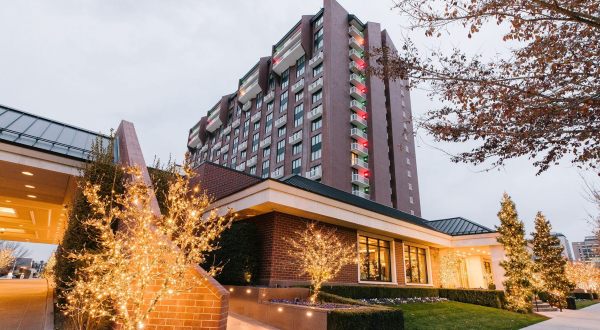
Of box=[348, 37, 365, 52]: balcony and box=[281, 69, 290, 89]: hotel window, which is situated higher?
box=[348, 37, 365, 52]: balcony

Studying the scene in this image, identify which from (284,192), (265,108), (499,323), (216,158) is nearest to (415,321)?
(499,323)

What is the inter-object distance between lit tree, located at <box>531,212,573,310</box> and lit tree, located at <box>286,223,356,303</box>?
20673 mm

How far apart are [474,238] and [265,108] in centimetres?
4389

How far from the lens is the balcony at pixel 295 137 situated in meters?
47.6

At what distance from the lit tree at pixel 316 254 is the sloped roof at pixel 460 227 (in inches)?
527

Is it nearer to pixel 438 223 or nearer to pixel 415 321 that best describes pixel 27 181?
pixel 415 321

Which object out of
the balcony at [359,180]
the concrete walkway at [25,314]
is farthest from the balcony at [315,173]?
the concrete walkway at [25,314]

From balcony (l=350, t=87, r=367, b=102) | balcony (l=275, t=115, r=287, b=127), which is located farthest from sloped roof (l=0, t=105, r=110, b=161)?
balcony (l=350, t=87, r=367, b=102)

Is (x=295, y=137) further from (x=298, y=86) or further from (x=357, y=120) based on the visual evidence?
(x=357, y=120)

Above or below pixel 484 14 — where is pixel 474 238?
below

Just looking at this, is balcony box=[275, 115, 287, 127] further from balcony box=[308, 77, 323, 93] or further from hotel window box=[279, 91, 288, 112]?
balcony box=[308, 77, 323, 93]

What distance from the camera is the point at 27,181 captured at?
466 inches

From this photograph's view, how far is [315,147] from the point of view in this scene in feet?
147

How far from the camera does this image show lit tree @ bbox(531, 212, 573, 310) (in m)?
24.9
